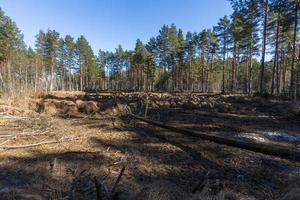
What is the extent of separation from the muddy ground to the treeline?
21.1 meters

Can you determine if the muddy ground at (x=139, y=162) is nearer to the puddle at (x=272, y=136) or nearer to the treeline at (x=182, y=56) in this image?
the puddle at (x=272, y=136)

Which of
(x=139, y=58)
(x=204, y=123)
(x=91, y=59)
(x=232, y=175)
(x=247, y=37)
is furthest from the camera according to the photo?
(x=91, y=59)

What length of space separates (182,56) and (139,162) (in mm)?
50428

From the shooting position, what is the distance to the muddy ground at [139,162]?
189 inches

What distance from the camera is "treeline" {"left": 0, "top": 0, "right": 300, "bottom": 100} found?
1248 inches

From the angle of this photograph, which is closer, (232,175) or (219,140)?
(232,175)

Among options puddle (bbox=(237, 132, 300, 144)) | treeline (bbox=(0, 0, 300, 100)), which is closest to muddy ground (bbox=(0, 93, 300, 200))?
puddle (bbox=(237, 132, 300, 144))

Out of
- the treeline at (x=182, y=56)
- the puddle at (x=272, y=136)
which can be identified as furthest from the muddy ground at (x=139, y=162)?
the treeline at (x=182, y=56)

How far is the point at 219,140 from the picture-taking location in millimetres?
6625

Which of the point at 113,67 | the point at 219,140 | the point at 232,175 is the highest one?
the point at 113,67

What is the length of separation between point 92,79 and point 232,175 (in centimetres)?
7823

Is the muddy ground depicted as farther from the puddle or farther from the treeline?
the treeline

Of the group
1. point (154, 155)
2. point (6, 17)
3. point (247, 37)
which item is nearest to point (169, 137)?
point (154, 155)

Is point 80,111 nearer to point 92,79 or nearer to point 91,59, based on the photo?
point 91,59
